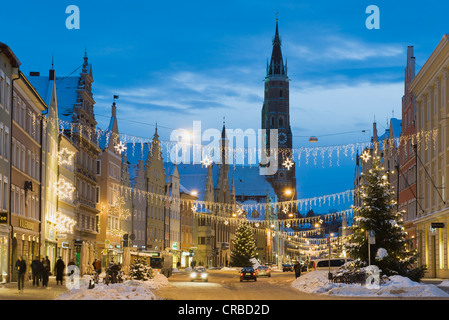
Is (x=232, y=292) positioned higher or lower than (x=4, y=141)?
lower

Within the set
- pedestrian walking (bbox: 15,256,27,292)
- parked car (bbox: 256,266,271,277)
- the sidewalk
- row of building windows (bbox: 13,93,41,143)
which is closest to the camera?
the sidewalk

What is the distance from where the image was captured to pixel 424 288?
3375cm

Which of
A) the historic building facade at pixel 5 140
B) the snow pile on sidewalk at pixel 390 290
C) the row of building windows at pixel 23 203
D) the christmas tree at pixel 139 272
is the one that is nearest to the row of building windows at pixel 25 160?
the row of building windows at pixel 23 203

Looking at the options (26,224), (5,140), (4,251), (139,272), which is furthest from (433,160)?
(4,251)

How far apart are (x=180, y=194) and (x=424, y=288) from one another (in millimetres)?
92159

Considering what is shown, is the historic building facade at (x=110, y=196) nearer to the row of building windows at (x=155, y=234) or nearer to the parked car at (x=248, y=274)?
the row of building windows at (x=155, y=234)

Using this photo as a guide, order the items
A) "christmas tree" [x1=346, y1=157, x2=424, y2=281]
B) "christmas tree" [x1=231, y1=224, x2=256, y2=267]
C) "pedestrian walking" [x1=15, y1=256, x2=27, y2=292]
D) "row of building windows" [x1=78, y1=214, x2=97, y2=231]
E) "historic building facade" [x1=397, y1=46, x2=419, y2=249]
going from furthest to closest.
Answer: "christmas tree" [x1=231, y1=224, x2=256, y2=267], "row of building windows" [x1=78, y1=214, x2=97, y2=231], "historic building facade" [x1=397, y1=46, x2=419, y2=249], "christmas tree" [x1=346, y1=157, x2=424, y2=281], "pedestrian walking" [x1=15, y1=256, x2=27, y2=292]

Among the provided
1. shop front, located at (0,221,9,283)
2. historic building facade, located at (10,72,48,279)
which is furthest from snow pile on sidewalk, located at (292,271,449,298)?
historic building facade, located at (10,72,48,279)

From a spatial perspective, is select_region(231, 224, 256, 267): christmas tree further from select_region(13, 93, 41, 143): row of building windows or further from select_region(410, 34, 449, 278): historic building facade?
select_region(13, 93, 41, 143): row of building windows

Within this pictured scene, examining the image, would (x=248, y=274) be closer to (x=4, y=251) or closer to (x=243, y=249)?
(x=4, y=251)
